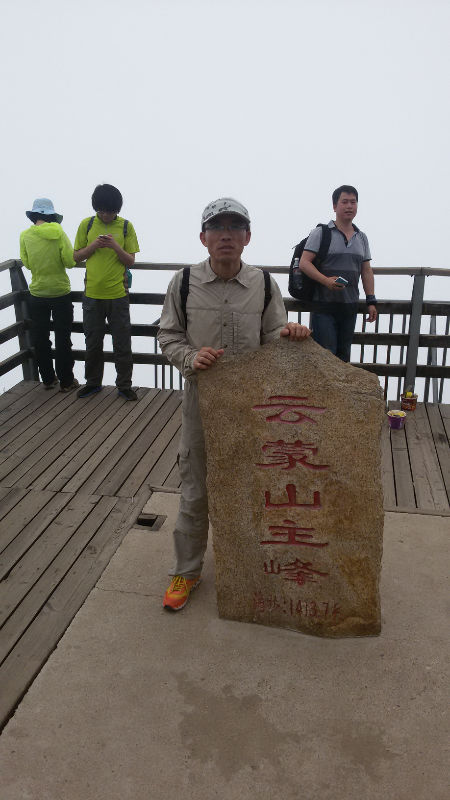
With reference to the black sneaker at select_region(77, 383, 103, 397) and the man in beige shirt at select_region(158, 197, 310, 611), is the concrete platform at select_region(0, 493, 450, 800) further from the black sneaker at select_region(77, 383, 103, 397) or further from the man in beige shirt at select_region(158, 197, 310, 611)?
the black sneaker at select_region(77, 383, 103, 397)

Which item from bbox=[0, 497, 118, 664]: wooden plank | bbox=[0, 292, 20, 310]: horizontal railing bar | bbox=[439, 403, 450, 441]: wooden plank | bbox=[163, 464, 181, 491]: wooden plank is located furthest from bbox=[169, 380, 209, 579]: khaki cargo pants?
bbox=[0, 292, 20, 310]: horizontal railing bar

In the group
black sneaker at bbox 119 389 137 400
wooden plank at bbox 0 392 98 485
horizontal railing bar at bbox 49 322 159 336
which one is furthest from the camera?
horizontal railing bar at bbox 49 322 159 336

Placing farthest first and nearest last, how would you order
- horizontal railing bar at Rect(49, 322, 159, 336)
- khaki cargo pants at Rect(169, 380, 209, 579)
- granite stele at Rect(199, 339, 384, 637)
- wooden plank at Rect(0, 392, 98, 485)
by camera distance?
horizontal railing bar at Rect(49, 322, 159, 336) → wooden plank at Rect(0, 392, 98, 485) → khaki cargo pants at Rect(169, 380, 209, 579) → granite stele at Rect(199, 339, 384, 637)

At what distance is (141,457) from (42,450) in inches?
30.3

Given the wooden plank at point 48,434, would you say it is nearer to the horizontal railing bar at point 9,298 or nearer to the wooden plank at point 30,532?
the wooden plank at point 30,532

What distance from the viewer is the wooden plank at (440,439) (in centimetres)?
429

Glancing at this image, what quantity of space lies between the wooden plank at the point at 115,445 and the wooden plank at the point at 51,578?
30cm

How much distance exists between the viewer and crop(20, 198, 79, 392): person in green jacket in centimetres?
527

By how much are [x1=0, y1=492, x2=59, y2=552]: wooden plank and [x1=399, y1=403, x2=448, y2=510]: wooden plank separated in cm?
236

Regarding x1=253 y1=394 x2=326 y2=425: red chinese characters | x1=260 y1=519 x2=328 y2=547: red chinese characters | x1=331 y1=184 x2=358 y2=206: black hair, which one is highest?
x1=331 y1=184 x2=358 y2=206: black hair

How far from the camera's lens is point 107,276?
5.23 meters

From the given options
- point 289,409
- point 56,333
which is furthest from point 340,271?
point 56,333

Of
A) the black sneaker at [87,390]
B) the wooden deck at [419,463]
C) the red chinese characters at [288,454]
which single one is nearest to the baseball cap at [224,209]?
the red chinese characters at [288,454]

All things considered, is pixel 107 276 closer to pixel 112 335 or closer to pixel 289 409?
pixel 112 335
